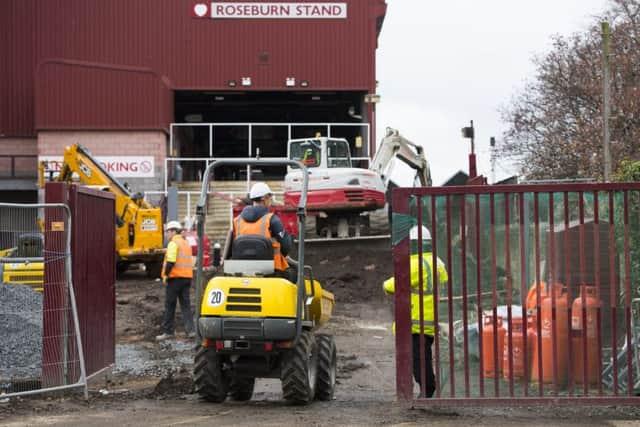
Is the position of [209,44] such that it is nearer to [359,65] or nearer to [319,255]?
[359,65]

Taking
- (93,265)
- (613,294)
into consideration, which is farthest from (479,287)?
(93,265)

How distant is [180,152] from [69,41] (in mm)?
5736

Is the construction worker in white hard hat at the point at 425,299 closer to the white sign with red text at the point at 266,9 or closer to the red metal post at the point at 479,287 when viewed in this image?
the red metal post at the point at 479,287

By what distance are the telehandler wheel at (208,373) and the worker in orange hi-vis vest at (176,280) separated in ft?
21.6

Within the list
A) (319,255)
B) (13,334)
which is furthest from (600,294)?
(319,255)

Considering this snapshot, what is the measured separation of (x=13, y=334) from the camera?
11.1 m

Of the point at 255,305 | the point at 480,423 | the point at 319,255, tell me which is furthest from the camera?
the point at 319,255

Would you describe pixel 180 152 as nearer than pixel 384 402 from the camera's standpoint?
No

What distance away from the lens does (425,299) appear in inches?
390

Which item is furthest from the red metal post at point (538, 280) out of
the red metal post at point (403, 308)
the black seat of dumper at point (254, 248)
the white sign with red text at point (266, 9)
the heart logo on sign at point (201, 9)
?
the heart logo on sign at point (201, 9)

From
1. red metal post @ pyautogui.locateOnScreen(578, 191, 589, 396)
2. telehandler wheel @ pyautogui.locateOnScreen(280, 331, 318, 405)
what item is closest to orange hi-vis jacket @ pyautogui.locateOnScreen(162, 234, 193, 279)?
telehandler wheel @ pyautogui.locateOnScreen(280, 331, 318, 405)

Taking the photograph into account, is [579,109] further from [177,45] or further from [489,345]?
[489,345]

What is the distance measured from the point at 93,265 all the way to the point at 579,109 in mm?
29752

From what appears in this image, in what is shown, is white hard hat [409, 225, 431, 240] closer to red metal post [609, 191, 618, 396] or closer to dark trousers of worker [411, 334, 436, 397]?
dark trousers of worker [411, 334, 436, 397]
